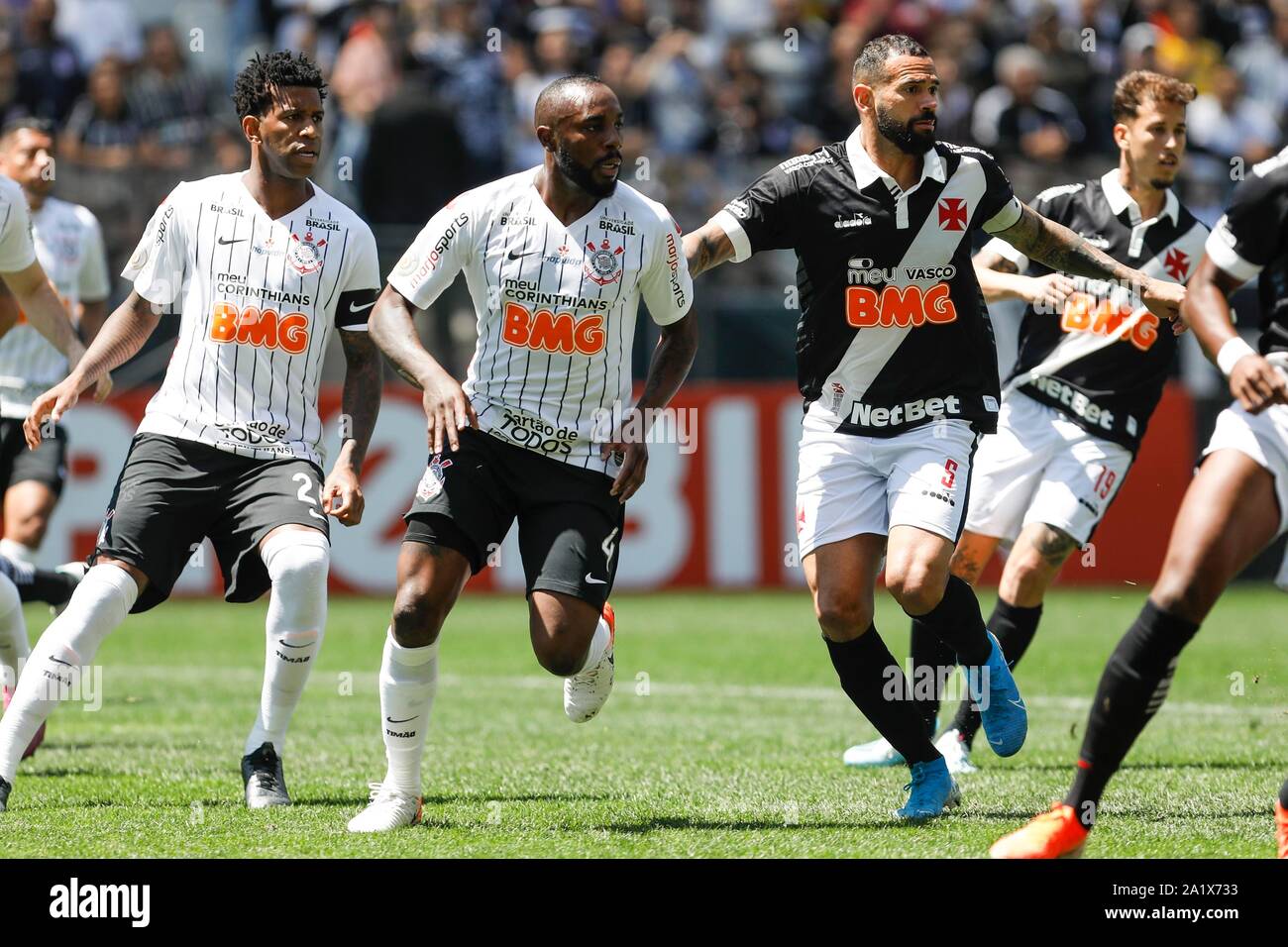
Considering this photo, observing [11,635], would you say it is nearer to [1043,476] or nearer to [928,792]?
[928,792]

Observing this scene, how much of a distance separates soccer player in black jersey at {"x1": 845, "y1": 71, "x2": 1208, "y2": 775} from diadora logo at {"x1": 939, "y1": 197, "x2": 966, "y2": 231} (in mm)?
1471

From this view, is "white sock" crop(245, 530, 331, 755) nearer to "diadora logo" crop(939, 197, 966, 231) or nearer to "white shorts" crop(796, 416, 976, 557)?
"white shorts" crop(796, 416, 976, 557)

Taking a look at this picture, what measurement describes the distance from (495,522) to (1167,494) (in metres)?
11.6

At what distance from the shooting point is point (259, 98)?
6.68 meters

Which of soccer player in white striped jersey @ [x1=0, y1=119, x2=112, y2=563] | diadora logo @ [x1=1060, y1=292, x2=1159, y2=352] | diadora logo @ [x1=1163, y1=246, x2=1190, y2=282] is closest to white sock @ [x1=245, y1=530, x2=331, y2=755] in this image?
soccer player in white striped jersey @ [x1=0, y1=119, x2=112, y2=563]

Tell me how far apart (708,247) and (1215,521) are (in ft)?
7.33

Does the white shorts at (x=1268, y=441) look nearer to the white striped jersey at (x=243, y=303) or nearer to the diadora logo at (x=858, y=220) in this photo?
the diadora logo at (x=858, y=220)

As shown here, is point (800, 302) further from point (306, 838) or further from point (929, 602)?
point (306, 838)

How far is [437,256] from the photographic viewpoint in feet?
20.6

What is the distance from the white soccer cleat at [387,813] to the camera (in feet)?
20.2

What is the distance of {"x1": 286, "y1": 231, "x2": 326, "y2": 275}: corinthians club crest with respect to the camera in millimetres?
6719

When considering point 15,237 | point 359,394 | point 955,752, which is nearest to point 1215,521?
point 955,752

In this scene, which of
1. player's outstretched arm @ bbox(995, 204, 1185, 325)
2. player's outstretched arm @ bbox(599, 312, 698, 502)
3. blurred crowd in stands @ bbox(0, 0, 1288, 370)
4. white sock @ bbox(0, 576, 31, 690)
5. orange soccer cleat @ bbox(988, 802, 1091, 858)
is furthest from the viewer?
blurred crowd in stands @ bbox(0, 0, 1288, 370)

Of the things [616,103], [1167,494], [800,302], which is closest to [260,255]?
[616,103]
